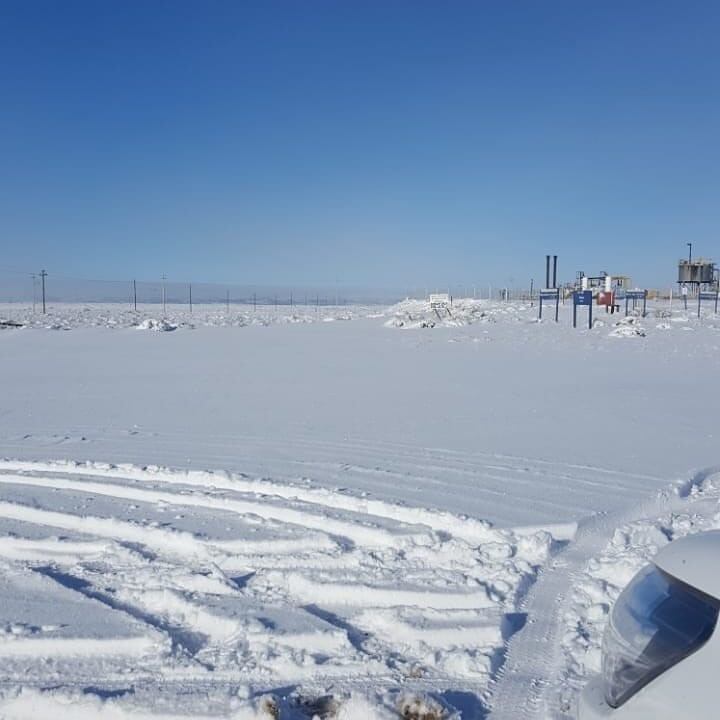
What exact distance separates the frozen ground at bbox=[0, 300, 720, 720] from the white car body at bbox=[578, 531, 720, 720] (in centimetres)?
128

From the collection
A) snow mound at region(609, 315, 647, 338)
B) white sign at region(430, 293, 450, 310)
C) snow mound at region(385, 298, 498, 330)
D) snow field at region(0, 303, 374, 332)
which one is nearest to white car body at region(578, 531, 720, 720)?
snow mound at region(609, 315, 647, 338)

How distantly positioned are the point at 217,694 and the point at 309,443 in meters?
5.31

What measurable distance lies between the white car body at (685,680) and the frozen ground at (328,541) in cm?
128

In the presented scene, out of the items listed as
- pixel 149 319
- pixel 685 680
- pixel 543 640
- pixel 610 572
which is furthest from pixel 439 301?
pixel 685 680

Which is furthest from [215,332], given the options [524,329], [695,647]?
[695,647]

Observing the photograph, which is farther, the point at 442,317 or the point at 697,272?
the point at 697,272

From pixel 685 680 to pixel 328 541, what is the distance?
140 inches

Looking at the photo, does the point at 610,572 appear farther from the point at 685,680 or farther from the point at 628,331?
the point at 628,331

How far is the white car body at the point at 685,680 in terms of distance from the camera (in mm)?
1668

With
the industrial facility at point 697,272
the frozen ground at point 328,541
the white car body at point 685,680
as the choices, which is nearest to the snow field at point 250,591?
the frozen ground at point 328,541

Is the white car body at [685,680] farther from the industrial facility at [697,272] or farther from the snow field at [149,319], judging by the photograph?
the industrial facility at [697,272]

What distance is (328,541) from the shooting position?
16.6 ft

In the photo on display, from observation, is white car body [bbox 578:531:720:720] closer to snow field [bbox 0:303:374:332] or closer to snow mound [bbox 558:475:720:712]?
snow mound [bbox 558:475:720:712]

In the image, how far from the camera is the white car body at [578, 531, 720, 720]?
1.67m
